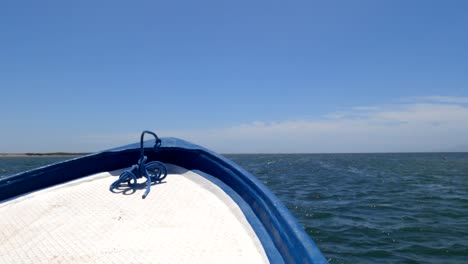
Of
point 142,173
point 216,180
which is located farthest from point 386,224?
point 142,173

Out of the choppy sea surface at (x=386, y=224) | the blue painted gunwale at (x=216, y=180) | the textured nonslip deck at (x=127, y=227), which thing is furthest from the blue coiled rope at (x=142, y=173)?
the choppy sea surface at (x=386, y=224)

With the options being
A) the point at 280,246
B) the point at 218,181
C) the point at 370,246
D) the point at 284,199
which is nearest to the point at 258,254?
the point at 280,246

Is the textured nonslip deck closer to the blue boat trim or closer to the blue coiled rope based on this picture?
the blue boat trim

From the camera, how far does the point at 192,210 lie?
2.70m

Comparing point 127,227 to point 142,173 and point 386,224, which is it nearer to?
point 142,173

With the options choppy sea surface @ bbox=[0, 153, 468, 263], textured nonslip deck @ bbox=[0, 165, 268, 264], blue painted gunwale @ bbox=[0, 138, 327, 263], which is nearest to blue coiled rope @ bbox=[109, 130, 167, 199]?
textured nonslip deck @ bbox=[0, 165, 268, 264]

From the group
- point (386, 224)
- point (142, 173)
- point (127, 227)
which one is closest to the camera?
point (127, 227)

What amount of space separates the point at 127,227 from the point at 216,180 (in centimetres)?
127

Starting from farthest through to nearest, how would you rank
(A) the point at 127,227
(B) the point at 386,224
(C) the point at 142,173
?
(B) the point at 386,224 < (C) the point at 142,173 < (A) the point at 127,227

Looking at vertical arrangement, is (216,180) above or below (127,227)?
above

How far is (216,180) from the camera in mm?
3469

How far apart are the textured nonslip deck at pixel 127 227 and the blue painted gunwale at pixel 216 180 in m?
0.13

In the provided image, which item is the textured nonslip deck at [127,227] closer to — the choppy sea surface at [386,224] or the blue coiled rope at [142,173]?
the blue coiled rope at [142,173]

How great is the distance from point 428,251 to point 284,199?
4995 mm
